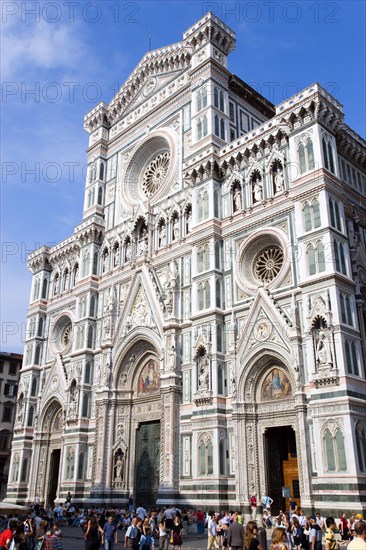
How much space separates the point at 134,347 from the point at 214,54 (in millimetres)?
19243

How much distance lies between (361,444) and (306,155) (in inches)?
526

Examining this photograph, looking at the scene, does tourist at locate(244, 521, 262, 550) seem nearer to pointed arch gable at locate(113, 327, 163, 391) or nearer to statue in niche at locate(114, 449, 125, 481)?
pointed arch gable at locate(113, 327, 163, 391)

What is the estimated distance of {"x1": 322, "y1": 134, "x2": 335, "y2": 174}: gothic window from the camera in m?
26.0

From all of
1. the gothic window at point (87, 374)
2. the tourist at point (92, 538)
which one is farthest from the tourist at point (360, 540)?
the gothic window at point (87, 374)

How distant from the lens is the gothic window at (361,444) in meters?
21.0

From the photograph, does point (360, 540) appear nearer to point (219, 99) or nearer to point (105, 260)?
point (219, 99)

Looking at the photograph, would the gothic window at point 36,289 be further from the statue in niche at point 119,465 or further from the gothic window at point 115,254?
the statue in niche at point 119,465

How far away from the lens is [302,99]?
26.8 m

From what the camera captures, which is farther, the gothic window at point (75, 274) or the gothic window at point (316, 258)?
the gothic window at point (75, 274)

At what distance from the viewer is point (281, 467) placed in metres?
25.4

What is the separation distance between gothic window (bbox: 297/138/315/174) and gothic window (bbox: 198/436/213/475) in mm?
13720

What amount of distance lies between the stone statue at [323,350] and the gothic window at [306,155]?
805 centimetres

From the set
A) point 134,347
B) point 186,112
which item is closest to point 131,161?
point 186,112

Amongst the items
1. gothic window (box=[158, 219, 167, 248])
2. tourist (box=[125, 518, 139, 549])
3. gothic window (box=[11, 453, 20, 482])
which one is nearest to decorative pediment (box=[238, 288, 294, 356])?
gothic window (box=[158, 219, 167, 248])
